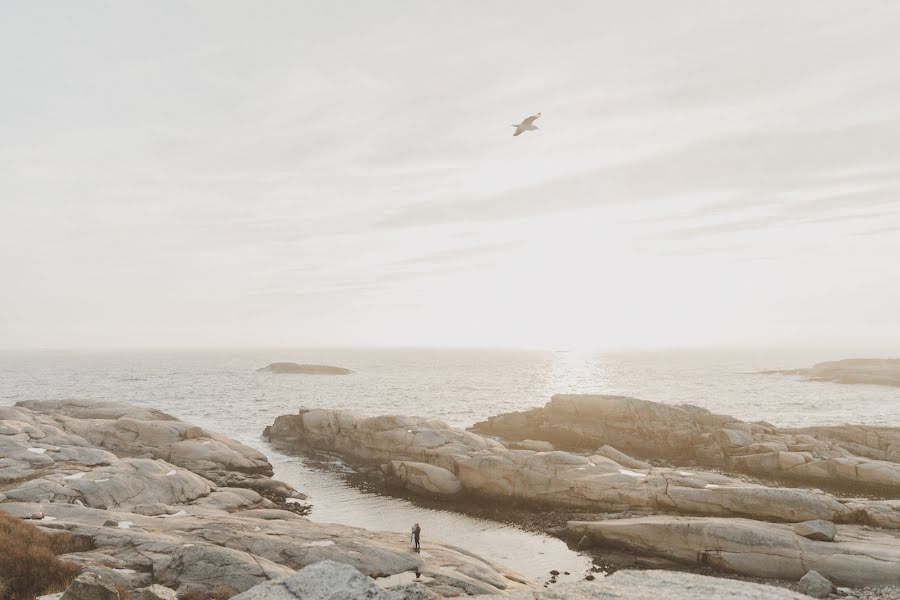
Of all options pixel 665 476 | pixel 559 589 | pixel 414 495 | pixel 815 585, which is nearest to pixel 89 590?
pixel 559 589

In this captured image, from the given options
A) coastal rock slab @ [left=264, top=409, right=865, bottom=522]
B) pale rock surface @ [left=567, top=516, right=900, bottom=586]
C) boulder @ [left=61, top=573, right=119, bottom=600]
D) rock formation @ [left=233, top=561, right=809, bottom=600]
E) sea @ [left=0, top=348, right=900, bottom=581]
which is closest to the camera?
rock formation @ [left=233, top=561, right=809, bottom=600]

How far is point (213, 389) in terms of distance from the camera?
393 ft

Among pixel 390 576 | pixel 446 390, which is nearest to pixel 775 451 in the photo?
pixel 390 576

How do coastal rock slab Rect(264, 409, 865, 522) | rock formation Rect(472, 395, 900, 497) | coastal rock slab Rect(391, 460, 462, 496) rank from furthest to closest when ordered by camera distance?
rock formation Rect(472, 395, 900, 497) < coastal rock slab Rect(391, 460, 462, 496) < coastal rock slab Rect(264, 409, 865, 522)

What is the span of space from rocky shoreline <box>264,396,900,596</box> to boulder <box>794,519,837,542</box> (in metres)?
0.07

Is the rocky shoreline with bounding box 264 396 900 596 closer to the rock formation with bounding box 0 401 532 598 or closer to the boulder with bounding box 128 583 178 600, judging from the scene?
the rock formation with bounding box 0 401 532 598

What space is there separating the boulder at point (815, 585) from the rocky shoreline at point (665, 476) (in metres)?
0.33

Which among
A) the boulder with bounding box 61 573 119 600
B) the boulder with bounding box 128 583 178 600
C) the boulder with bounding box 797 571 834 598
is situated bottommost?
the boulder with bounding box 797 571 834 598

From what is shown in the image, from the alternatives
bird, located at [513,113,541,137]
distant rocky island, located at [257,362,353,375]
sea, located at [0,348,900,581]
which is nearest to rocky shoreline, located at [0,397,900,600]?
sea, located at [0,348,900,581]

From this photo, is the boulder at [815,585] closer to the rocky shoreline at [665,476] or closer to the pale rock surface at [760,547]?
the rocky shoreline at [665,476]

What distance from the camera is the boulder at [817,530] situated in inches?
1114

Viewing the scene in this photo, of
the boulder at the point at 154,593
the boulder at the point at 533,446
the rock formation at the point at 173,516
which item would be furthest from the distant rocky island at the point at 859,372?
the boulder at the point at 154,593

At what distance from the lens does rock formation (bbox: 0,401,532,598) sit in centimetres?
1870

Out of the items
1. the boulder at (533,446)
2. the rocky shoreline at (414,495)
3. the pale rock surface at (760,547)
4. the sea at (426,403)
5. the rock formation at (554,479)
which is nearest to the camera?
the rocky shoreline at (414,495)
